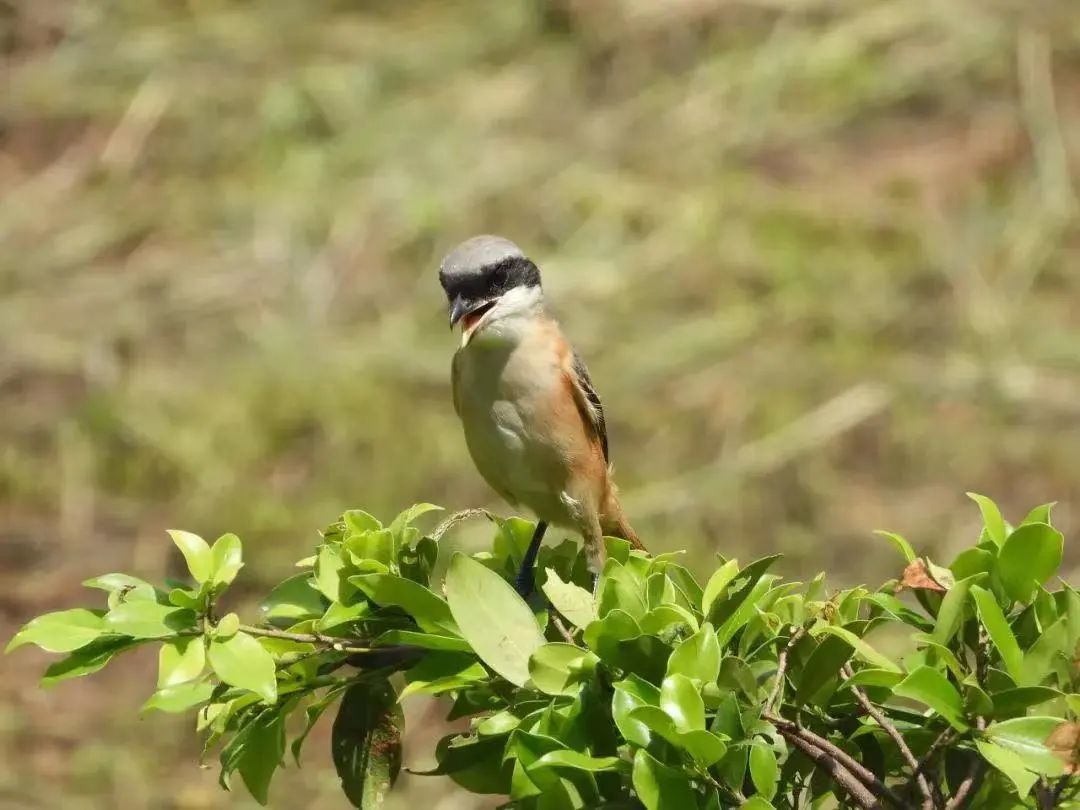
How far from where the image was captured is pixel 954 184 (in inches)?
252

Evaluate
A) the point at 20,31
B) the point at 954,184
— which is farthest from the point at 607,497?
the point at 20,31

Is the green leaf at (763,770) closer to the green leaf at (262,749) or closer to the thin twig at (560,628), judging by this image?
the thin twig at (560,628)

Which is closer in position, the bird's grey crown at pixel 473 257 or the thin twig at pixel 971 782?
the thin twig at pixel 971 782

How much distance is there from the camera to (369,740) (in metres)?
1.67

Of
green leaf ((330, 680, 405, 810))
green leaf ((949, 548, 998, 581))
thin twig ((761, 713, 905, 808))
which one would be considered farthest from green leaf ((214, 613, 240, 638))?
green leaf ((949, 548, 998, 581))

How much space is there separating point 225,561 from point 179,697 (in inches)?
6.5

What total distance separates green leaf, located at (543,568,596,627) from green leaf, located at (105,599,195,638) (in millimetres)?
370

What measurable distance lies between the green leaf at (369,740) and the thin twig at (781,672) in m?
0.43

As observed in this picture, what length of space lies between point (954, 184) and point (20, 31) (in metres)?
4.57

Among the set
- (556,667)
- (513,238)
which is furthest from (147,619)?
(513,238)

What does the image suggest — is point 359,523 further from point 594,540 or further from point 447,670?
point 594,540

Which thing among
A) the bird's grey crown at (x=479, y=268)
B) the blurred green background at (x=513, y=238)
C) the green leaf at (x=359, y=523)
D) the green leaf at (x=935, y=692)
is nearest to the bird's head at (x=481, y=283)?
the bird's grey crown at (x=479, y=268)

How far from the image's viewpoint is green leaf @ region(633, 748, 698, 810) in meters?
1.35

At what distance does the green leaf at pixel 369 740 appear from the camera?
1.67 m
